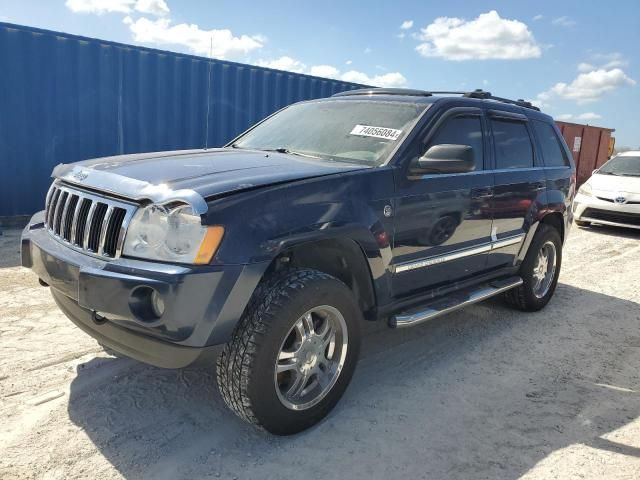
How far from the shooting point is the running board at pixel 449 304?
3.26 m

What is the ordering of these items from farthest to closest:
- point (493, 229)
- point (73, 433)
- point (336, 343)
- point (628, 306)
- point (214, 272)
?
point (628, 306)
point (493, 229)
point (336, 343)
point (73, 433)
point (214, 272)

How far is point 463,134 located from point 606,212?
679 cm

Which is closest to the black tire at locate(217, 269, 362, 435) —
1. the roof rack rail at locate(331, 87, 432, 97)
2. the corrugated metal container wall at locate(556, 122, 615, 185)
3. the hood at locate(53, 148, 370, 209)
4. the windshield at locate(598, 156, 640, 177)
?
the hood at locate(53, 148, 370, 209)

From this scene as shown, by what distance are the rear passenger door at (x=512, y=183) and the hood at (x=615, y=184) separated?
5570 millimetres

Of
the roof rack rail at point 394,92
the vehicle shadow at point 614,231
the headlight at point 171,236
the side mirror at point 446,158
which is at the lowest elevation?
the vehicle shadow at point 614,231

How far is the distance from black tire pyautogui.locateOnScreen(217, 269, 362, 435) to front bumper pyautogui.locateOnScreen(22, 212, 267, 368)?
0.42 feet

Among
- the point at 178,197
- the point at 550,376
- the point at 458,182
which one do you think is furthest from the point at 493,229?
the point at 178,197

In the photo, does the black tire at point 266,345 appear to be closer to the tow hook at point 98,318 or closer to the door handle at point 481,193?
the tow hook at point 98,318

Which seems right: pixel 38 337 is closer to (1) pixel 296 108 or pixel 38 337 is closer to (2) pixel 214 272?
(2) pixel 214 272

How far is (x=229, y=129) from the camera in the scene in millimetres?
9477

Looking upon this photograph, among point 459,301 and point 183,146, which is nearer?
point 459,301

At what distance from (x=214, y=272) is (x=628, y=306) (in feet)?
15.9

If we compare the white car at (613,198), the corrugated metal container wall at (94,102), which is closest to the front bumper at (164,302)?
the corrugated metal container wall at (94,102)

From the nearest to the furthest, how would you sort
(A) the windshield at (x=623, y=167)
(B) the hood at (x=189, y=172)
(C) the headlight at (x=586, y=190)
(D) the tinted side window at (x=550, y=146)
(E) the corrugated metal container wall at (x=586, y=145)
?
(B) the hood at (x=189, y=172), (D) the tinted side window at (x=550, y=146), (C) the headlight at (x=586, y=190), (A) the windshield at (x=623, y=167), (E) the corrugated metal container wall at (x=586, y=145)
